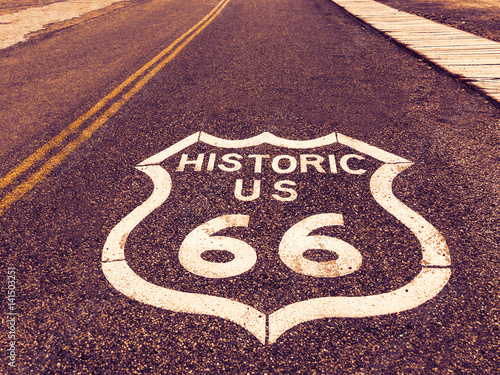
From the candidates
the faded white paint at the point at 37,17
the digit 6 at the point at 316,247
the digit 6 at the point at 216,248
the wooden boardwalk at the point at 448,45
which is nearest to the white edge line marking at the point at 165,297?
the digit 6 at the point at 216,248

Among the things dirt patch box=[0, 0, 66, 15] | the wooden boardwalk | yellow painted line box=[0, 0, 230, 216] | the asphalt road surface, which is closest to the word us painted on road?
the asphalt road surface

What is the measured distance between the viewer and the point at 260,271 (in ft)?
7.47

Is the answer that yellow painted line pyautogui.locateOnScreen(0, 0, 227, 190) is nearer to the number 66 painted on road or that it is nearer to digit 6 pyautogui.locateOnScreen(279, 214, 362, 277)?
the number 66 painted on road

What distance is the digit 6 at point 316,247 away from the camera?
7.45 feet

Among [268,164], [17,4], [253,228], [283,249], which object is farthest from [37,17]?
[283,249]

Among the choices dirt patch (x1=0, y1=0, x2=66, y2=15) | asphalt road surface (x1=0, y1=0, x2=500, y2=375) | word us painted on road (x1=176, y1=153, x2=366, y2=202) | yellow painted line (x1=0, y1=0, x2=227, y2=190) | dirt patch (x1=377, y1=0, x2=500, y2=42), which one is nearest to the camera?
asphalt road surface (x1=0, y1=0, x2=500, y2=375)

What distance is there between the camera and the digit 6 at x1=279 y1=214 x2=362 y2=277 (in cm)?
227

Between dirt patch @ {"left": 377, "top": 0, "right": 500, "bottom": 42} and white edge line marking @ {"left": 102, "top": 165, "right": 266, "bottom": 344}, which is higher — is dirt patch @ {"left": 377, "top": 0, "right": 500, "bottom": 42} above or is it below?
above

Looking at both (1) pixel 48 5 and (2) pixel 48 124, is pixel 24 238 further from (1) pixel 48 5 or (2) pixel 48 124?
(1) pixel 48 5

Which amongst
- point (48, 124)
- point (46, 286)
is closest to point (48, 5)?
point (48, 124)

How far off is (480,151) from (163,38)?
689 cm

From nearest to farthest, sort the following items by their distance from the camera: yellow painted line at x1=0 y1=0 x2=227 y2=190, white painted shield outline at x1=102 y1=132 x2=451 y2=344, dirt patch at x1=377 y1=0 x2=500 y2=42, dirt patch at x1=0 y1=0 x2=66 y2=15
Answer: white painted shield outline at x1=102 y1=132 x2=451 y2=344 → yellow painted line at x1=0 y1=0 x2=227 y2=190 → dirt patch at x1=377 y1=0 x2=500 y2=42 → dirt patch at x1=0 y1=0 x2=66 y2=15

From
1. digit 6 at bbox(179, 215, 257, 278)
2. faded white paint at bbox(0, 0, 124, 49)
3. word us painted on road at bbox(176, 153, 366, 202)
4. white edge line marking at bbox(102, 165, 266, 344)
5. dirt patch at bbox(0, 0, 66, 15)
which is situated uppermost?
dirt patch at bbox(0, 0, 66, 15)

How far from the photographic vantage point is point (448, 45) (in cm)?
712
